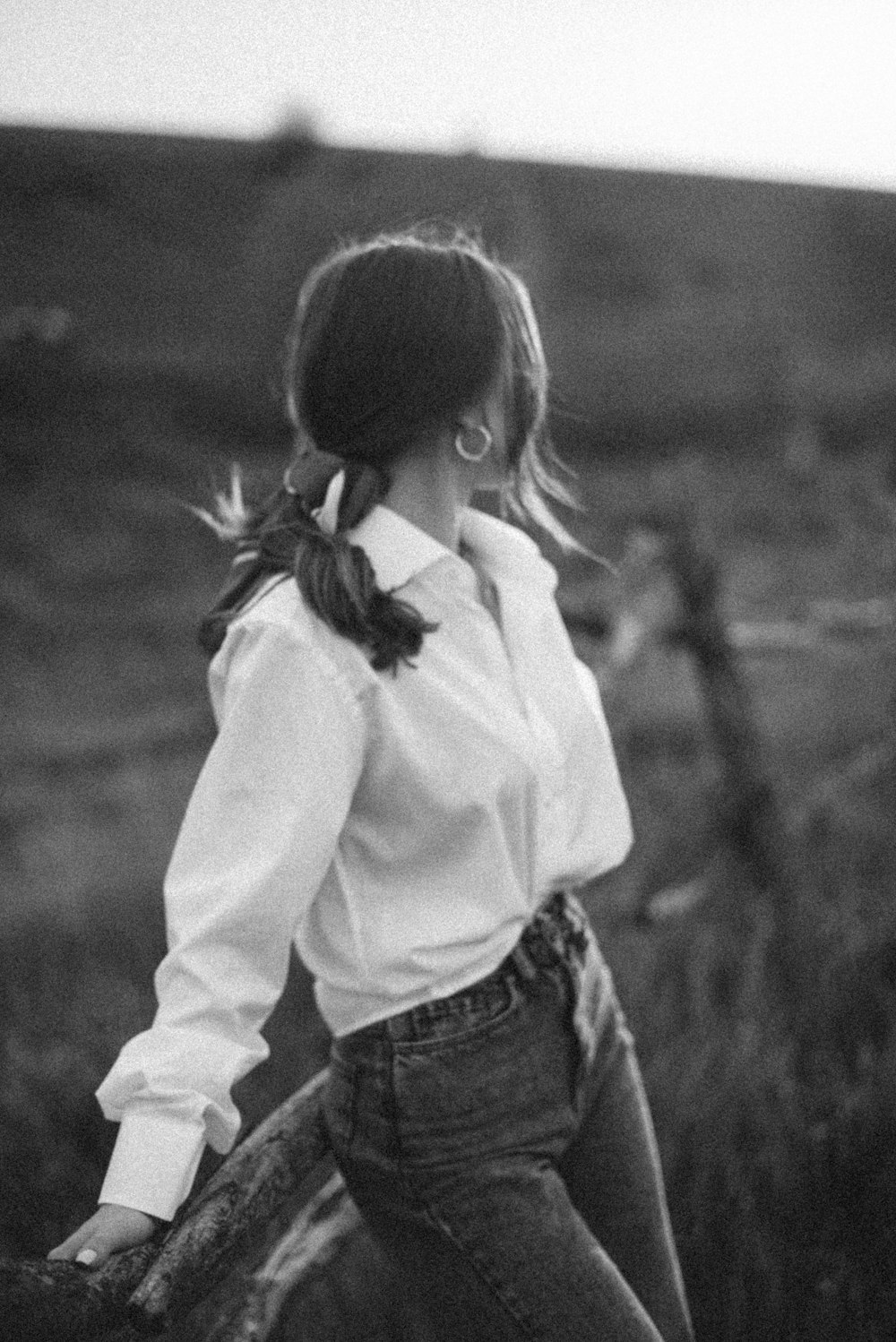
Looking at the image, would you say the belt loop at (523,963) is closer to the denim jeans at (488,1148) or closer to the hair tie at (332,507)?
the denim jeans at (488,1148)

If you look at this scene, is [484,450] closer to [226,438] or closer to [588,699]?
[588,699]

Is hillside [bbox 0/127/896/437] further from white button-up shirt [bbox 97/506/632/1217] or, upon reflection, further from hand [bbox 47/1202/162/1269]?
hand [bbox 47/1202/162/1269]

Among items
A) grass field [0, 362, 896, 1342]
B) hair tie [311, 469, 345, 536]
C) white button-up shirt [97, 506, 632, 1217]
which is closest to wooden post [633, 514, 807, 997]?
grass field [0, 362, 896, 1342]

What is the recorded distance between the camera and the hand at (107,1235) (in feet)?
3.42

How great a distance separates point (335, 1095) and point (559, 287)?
12.9 meters

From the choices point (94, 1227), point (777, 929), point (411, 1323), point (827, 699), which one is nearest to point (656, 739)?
point (827, 699)

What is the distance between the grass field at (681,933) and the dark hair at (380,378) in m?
0.52

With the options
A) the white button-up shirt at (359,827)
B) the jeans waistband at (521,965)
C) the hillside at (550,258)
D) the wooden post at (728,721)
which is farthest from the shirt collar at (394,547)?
the hillside at (550,258)

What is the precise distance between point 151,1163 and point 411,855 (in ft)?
1.36

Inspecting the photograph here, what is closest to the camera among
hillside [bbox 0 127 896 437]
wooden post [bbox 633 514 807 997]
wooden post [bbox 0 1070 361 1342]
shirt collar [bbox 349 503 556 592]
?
wooden post [bbox 0 1070 361 1342]

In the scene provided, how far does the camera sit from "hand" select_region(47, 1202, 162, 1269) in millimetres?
1042

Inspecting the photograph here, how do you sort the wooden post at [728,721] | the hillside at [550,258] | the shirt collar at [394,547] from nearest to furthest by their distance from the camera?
the shirt collar at [394,547]
the wooden post at [728,721]
the hillside at [550,258]

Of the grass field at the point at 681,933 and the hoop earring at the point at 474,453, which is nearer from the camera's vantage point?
the hoop earring at the point at 474,453

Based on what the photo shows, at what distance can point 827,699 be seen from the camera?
6.00 metres
